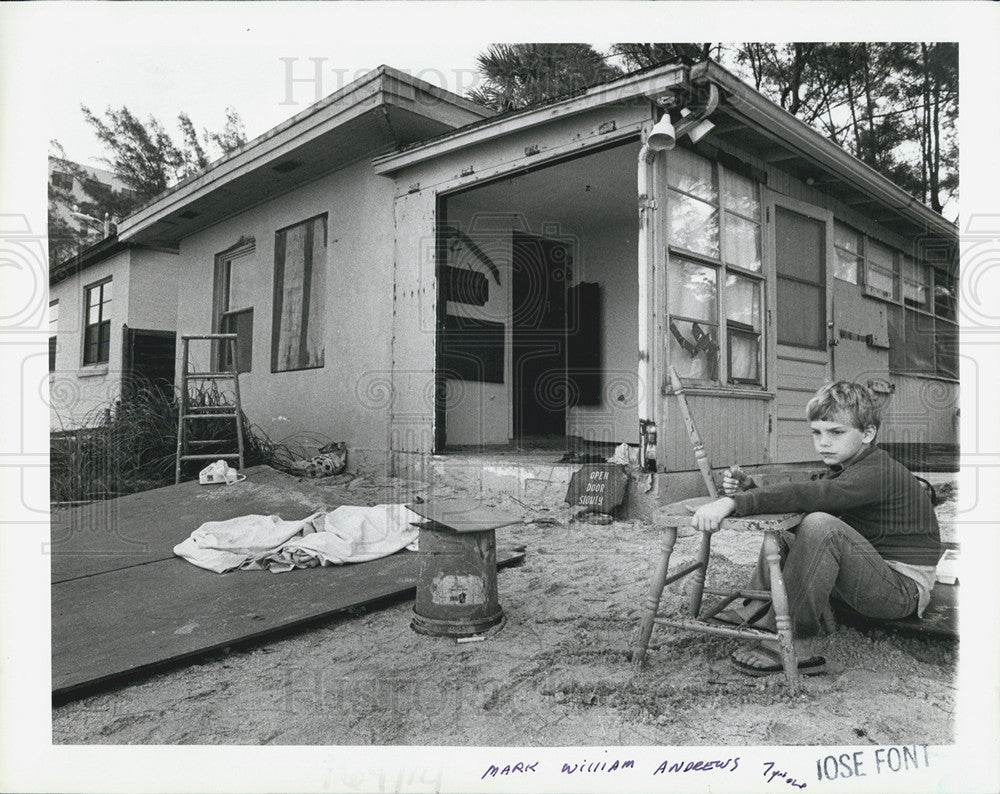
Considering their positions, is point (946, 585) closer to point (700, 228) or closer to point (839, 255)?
point (700, 228)

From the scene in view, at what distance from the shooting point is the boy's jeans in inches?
85.7

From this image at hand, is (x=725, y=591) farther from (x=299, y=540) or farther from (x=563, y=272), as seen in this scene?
(x=563, y=272)

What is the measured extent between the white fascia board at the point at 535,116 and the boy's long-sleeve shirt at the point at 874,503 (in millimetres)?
3159

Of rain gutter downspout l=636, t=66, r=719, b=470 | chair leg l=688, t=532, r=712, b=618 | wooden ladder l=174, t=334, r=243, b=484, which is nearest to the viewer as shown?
chair leg l=688, t=532, r=712, b=618

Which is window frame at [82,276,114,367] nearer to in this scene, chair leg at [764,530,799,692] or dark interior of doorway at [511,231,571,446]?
dark interior of doorway at [511,231,571,446]

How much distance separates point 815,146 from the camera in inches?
219

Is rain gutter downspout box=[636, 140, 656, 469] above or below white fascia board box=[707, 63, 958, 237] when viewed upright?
below

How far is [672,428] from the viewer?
191 inches

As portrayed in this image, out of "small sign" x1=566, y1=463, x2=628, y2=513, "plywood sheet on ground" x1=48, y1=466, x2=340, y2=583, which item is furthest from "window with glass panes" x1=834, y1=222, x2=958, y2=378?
→ "plywood sheet on ground" x1=48, y1=466, x2=340, y2=583

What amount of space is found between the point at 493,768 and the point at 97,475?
565cm

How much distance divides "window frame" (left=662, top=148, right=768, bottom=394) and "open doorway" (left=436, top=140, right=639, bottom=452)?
1.36 meters

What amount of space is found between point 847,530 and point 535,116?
13.5ft

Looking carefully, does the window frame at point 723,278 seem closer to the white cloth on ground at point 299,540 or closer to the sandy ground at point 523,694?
the white cloth on ground at point 299,540

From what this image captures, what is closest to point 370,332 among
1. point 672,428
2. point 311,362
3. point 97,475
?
point 311,362
